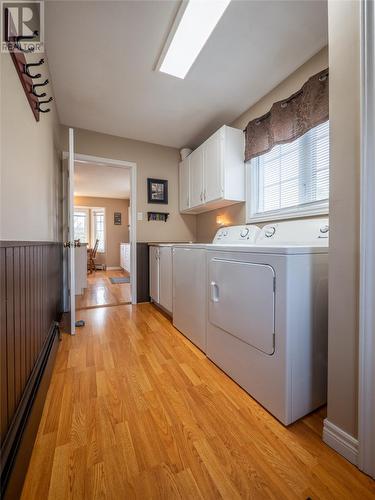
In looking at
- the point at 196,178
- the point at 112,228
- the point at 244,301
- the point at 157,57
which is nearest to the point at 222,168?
the point at 196,178

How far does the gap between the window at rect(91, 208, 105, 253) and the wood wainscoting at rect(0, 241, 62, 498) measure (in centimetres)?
609

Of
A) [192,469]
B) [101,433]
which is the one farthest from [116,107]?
[192,469]

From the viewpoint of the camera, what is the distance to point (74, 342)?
184 cm

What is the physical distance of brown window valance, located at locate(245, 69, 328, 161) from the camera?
5.03ft

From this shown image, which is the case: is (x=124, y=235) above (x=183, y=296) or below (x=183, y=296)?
above

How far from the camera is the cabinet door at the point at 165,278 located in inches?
91.0

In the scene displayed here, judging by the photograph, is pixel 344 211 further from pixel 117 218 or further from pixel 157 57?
pixel 117 218

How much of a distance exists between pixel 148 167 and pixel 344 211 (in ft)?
9.21

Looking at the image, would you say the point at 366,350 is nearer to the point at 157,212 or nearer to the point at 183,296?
the point at 183,296

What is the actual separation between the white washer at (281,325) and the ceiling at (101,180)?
3.23 m

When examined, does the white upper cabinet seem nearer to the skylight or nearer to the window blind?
the window blind

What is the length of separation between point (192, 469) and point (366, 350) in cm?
77

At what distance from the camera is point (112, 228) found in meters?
6.90

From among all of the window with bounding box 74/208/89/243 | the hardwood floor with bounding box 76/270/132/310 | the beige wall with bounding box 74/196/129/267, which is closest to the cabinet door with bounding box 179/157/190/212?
the hardwood floor with bounding box 76/270/132/310
